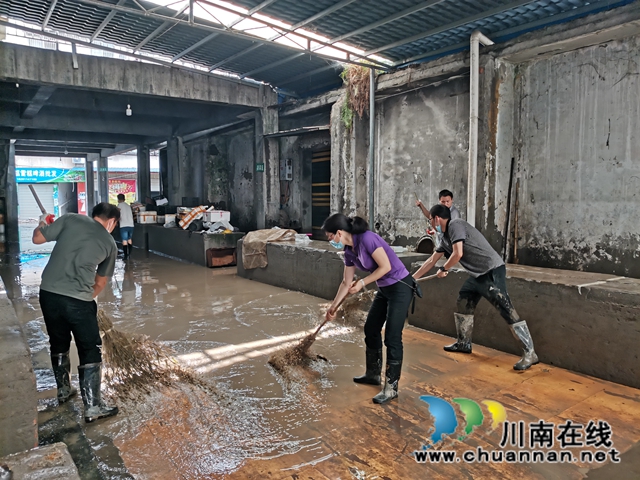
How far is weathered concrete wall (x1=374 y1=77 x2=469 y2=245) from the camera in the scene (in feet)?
23.6

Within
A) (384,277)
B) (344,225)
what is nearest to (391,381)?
(384,277)

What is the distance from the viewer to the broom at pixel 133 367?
3.96 m

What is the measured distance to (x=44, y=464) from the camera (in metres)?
1.73

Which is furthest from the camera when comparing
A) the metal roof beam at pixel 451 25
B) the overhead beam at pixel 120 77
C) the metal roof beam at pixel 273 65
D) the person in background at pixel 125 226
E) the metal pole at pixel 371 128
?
the person in background at pixel 125 226

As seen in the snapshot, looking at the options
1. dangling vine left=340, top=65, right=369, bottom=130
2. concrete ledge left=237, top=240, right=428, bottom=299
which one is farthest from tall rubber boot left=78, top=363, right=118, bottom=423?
dangling vine left=340, top=65, right=369, bottom=130

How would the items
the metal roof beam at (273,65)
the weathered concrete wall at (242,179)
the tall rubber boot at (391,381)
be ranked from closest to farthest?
the tall rubber boot at (391,381) < the metal roof beam at (273,65) < the weathered concrete wall at (242,179)

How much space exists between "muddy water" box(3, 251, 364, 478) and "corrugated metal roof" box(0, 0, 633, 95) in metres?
3.91

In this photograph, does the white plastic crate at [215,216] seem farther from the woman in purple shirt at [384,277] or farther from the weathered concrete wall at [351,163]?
the woman in purple shirt at [384,277]

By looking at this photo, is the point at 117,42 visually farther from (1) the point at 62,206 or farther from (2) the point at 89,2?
(1) the point at 62,206

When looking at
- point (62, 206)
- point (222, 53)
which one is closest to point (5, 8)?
point (222, 53)

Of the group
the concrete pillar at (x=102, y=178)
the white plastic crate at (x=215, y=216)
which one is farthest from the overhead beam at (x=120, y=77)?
the concrete pillar at (x=102, y=178)

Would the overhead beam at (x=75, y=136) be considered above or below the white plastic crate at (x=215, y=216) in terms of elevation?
above

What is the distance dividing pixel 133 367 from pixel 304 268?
4.20 metres

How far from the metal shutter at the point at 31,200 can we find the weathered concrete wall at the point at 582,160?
98.2ft
